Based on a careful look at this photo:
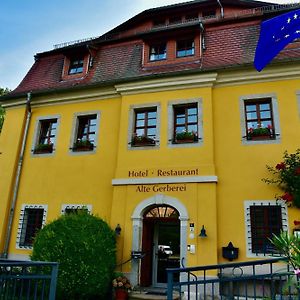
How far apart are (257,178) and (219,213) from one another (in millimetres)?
1599

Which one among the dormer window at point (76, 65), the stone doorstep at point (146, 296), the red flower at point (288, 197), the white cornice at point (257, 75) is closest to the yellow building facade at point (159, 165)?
the white cornice at point (257, 75)

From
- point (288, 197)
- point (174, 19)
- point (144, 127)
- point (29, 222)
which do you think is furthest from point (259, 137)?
point (29, 222)

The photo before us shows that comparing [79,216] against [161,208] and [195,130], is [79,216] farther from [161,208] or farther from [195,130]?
[195,130]

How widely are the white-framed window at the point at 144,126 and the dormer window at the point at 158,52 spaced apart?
2.15m

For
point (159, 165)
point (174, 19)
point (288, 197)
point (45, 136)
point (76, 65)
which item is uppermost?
point (174, 19)

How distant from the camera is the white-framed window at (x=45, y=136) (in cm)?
1270

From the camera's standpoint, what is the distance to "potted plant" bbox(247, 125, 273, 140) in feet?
33.5

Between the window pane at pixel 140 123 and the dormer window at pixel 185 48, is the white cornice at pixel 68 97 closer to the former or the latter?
the window pane at pixel 140 123

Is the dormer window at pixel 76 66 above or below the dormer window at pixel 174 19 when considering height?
below

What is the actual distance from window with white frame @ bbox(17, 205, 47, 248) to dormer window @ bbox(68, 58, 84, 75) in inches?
230

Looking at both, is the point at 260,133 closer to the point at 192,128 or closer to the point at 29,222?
the point at 192,128

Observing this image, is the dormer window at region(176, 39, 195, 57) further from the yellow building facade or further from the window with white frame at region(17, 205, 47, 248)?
the window with white frame at region(17, 205, 47, 248)

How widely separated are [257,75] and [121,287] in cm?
802

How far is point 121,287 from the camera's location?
920 cm
